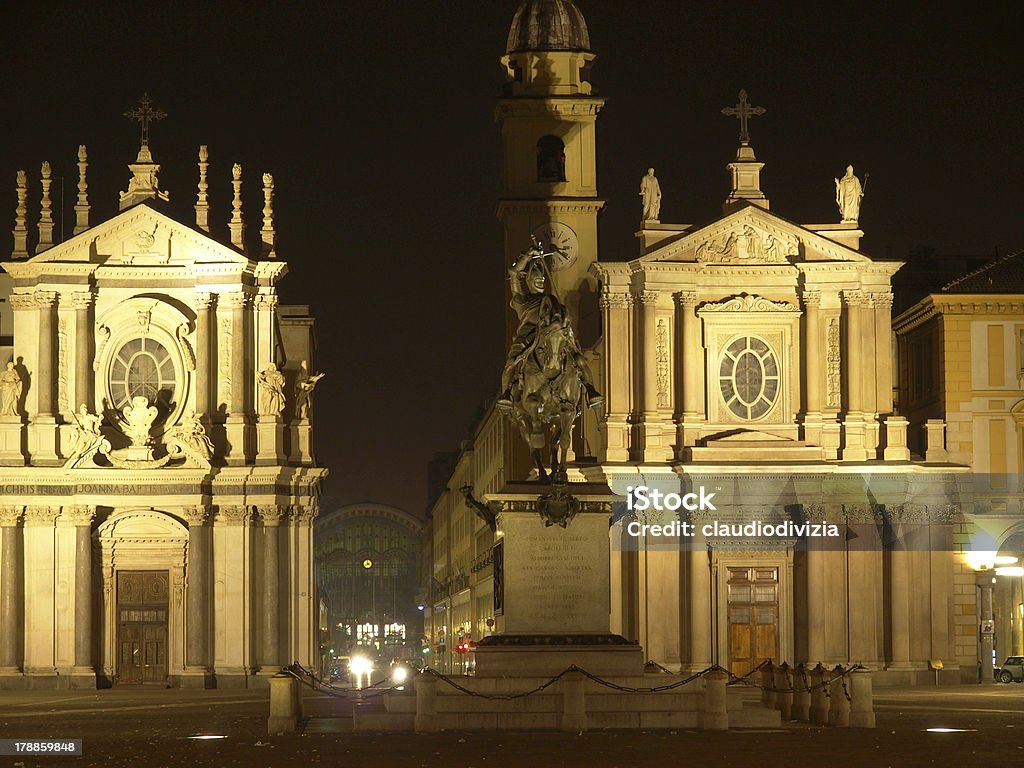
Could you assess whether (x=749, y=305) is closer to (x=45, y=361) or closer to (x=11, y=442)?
(x=45, y=361)

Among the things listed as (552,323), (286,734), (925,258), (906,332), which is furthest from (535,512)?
(925,258)

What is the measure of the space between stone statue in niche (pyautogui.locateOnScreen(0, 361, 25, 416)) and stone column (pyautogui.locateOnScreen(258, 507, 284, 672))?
7.73 m

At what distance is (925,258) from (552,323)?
4736cm

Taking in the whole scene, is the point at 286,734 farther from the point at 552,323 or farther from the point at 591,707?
the point at 552,323

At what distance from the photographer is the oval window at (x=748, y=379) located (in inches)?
2451

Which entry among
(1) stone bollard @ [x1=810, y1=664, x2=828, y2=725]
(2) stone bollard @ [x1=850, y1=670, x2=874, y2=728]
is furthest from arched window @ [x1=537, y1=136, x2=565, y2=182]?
(2) stone bollard @ [x1=850, y1=670, x2=874, y2=728]

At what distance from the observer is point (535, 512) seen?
3206 centimetres

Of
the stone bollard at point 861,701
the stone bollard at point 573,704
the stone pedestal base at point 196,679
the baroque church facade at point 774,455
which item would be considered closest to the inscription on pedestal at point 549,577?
the stone bollard at point 573,704

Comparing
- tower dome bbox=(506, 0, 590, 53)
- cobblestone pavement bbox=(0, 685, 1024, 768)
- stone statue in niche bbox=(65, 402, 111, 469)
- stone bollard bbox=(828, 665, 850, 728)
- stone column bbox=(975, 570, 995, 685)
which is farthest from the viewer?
tower dome bbox=(506, 0, 590, 53)

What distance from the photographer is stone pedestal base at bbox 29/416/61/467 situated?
59.8m

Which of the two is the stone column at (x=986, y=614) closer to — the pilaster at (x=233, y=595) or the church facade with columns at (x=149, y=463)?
the church facade with columns at (x=149, y=463)

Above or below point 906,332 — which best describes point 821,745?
below

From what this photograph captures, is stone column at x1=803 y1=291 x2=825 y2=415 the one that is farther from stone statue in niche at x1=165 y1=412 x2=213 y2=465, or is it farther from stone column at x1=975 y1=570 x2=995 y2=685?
stone statue in niche at x1=165 y1=412 x2=213 y2=465

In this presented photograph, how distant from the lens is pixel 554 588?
32031mm
